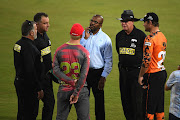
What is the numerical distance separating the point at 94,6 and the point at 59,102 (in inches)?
480

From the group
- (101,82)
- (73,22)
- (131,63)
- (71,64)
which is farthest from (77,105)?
(73,22)

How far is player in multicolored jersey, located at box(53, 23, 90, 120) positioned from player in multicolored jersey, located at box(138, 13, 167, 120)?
101 centimetres

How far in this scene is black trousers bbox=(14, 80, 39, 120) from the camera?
191 inches

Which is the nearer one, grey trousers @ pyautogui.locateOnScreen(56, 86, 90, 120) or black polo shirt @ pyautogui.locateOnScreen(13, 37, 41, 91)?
grey trousers @ pyautogui.locateOnScreen(56, 86, 90, 120)

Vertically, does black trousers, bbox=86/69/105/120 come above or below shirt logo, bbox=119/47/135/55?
below

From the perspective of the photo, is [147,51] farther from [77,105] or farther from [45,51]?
[45,51]

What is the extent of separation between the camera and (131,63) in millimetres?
5383

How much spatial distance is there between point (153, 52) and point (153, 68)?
0.80 feet

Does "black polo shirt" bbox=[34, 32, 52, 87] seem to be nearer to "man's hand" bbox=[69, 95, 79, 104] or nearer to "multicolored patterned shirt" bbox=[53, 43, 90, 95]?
"multicolored patterned shirt" bbox=[53, 43, 90, 95]

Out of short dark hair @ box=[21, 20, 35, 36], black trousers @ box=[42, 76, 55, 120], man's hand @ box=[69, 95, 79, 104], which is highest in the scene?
short dark hair @ box=[21, 20, 35, 36]

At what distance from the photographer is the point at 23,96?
16.0 feet

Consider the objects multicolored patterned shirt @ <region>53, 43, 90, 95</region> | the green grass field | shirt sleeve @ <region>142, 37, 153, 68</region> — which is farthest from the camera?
the green grass field

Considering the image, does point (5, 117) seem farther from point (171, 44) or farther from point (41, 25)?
point (171, 44)

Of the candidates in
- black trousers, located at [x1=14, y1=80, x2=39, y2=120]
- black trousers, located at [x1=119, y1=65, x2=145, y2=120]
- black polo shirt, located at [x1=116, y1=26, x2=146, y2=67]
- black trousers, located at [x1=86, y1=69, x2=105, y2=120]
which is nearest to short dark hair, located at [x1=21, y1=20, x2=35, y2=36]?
black trousers, located at [x1=14, y1=80, x2=39, y2=120]
